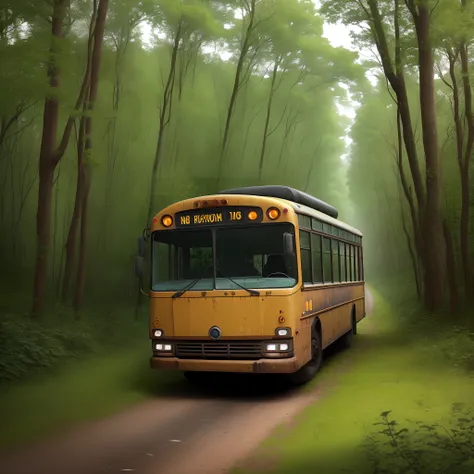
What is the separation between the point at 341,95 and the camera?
105 ft

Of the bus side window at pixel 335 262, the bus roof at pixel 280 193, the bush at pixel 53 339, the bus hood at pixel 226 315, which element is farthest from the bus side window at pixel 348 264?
the bush at pixel 53 339

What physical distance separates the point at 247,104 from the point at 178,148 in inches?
246

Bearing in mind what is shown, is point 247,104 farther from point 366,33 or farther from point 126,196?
point 366,33

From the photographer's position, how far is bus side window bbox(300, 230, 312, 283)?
8.80 meters

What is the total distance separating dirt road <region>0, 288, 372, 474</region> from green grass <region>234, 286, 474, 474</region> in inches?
14.8

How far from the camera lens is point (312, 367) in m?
9.55

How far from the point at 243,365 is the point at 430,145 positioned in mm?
10157

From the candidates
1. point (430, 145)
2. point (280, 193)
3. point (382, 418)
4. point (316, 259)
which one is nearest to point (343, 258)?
point (316, 259)

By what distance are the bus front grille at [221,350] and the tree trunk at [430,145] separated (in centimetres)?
927

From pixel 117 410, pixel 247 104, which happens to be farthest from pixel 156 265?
pixel 247 104

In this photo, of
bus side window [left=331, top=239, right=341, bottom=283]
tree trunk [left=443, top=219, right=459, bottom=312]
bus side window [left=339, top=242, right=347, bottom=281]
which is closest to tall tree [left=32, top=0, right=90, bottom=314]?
bus side window [left=331, top=239, right=341, bottom=283]

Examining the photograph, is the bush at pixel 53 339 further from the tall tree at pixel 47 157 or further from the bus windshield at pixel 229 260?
the bus windshield at pixel 229 260

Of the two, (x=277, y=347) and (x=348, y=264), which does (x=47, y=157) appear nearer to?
(x=348, y=264)

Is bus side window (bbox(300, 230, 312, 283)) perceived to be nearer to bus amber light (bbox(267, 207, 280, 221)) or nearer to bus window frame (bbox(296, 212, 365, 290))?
bus window frame (bbox(296, 212, 365, 290))
